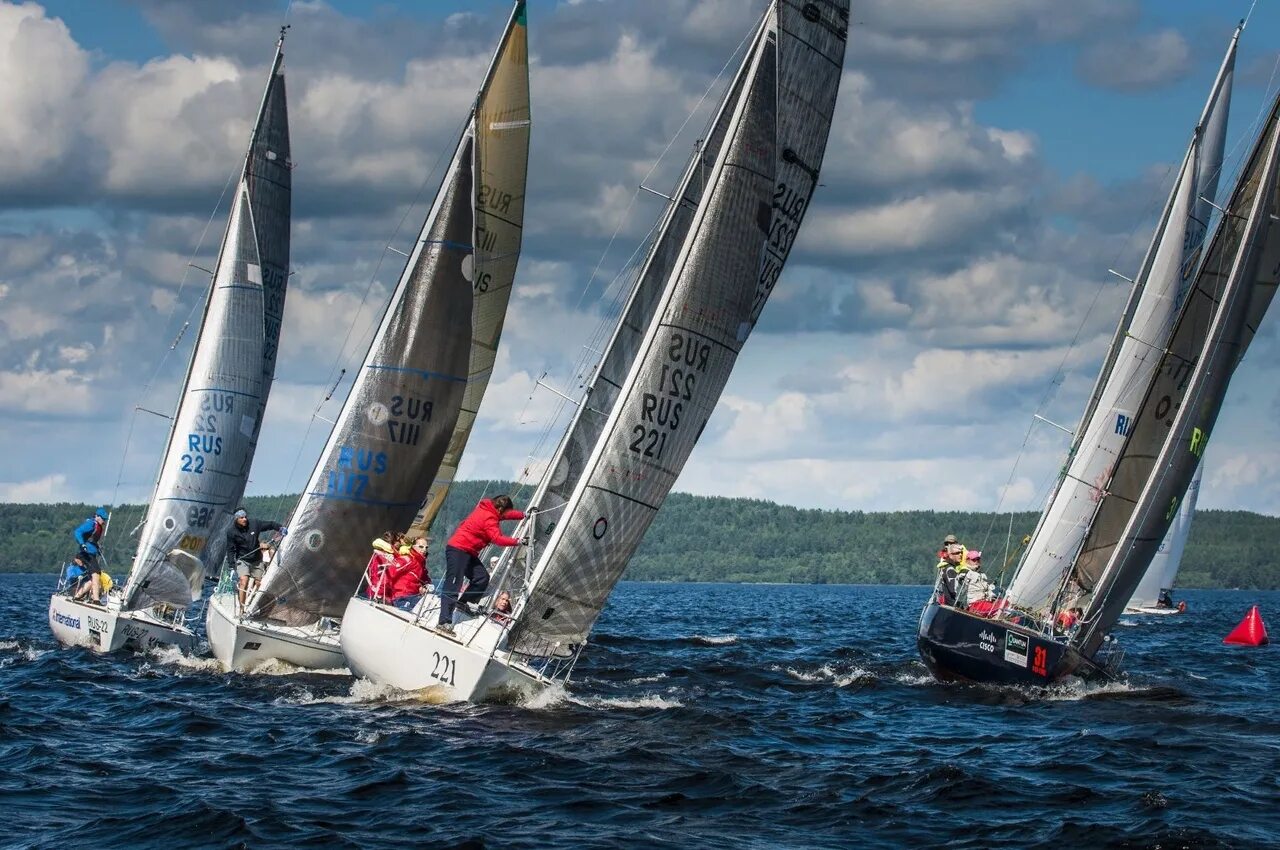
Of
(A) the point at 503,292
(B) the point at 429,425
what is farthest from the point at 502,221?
(B) the point at 429,425

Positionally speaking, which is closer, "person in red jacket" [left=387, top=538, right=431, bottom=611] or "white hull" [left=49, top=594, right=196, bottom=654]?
"person in red jacket" [left=387, top=538, right=431, bottom=611]

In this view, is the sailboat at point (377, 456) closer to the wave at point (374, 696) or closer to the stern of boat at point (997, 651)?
the wave at point (374, 696)

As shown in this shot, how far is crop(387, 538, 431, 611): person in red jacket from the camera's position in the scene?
23250mm

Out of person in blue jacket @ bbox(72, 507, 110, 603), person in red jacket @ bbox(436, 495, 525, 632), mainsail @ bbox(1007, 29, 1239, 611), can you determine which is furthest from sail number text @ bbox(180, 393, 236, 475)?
mainsail @ bbox(1007, 29, 1239, 611)

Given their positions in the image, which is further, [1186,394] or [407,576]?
[1186,394]

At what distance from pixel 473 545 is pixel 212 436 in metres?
9.43

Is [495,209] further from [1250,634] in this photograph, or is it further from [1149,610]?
[1149,610]

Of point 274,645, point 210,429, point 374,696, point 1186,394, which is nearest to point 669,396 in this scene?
point 374,696

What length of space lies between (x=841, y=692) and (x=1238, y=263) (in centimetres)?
923

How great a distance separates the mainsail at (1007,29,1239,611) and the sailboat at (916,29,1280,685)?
40 mm

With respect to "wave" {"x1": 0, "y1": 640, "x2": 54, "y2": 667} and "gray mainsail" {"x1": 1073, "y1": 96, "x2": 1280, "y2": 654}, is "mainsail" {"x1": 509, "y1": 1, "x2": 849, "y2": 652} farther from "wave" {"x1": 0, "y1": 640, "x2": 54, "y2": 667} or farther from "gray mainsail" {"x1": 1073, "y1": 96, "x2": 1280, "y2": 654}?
"wave" {"x1": 0, "y1": 640, "x2": 54, "y2": 667}

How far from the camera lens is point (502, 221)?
30.5m

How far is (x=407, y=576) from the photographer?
23.4m

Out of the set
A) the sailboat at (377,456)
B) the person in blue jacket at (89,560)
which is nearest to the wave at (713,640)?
the person in blue jacket at (89,560)
